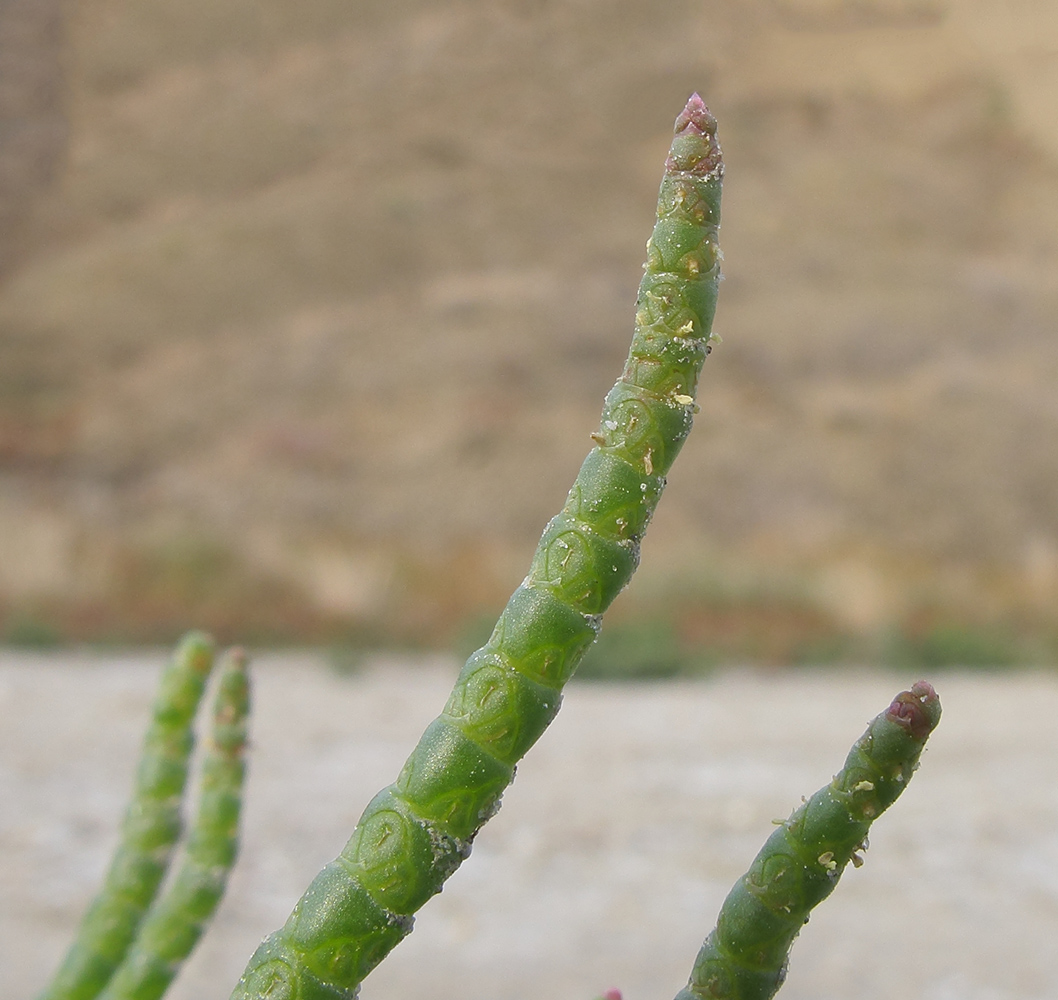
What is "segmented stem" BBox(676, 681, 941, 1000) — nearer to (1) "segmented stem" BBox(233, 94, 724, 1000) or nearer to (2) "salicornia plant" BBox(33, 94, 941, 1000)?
(2) "salicornia plant" BBox(33, 94, 941, 1000)

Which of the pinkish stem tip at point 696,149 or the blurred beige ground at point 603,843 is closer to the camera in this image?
the pinkish stem tip at point 696,149

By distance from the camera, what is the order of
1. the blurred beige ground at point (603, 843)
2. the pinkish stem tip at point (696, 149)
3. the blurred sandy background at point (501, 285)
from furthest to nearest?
the blurred sandy background at point (501, 285) → the blurred beige ground at point (603, 843) → the pinkish stem tip at point (696, 149)

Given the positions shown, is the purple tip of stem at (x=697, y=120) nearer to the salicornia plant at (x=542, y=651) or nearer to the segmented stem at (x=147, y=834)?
the salicornia plant at (x=542, y=651)

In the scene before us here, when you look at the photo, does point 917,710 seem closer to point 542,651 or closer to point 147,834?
point 542,651

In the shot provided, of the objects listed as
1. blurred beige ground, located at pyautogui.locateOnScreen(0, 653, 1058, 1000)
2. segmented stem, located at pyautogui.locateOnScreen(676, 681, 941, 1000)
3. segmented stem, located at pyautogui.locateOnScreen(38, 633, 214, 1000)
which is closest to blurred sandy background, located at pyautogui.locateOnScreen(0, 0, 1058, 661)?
blurred beige ground, located at pyautogui.locateOnScreen(0, 653, 1058, 1000)

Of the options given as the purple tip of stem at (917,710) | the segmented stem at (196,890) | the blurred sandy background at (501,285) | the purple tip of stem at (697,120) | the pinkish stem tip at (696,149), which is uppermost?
the blurred sandy background at (501,285)

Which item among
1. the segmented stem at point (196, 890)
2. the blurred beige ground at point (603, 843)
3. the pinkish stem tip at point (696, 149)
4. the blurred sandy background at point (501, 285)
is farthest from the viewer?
the blurred sandy background at point (501, 285)

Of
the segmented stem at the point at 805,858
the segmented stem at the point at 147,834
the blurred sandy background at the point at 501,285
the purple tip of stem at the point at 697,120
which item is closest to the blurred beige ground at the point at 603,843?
the segmented stem at the point at 147,834
